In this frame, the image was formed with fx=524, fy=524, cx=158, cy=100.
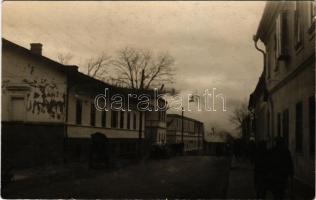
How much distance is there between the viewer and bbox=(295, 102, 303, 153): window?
532 inches

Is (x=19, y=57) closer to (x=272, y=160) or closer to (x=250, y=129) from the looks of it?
(x=272, y=160)

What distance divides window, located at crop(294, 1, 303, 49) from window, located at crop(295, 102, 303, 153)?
62.3 inches

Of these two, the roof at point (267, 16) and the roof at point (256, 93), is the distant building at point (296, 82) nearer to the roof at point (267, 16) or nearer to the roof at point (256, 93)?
the roof at point (267, 16)

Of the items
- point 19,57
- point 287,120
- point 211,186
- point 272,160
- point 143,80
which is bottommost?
point 211,186

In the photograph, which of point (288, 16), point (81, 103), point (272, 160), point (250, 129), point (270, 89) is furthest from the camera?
point (250, 129)

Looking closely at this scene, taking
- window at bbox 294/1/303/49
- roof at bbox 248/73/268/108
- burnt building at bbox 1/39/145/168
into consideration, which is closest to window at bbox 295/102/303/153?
window at bbox 294/1/303/49

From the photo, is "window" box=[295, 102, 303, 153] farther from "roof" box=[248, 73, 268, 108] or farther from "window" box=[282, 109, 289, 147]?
"roof" box=[248, 73, 268, 108]

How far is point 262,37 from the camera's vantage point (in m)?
21.5

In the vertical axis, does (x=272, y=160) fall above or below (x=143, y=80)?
below

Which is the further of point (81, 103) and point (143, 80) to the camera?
point (81, 103)

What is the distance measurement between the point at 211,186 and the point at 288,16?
18.8ft

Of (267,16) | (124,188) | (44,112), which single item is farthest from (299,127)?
(44,112)

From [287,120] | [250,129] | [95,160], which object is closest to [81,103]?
[95,160]

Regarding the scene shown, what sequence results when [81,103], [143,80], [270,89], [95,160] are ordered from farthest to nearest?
1. [81,103]
2. [95,160]
3. [270,89]
4. [143,80]
